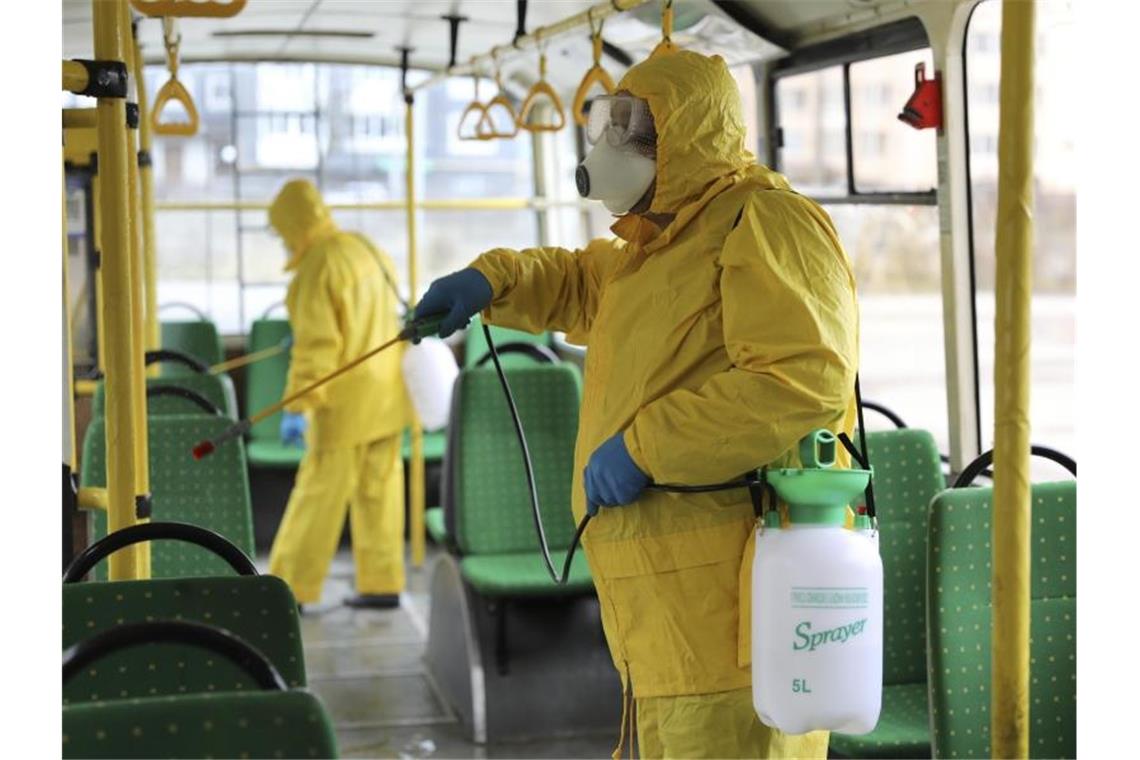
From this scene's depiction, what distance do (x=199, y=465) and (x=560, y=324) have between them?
141 centimetres

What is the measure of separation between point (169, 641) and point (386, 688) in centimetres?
374

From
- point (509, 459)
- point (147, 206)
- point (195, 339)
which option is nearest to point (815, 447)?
point (509, 459)

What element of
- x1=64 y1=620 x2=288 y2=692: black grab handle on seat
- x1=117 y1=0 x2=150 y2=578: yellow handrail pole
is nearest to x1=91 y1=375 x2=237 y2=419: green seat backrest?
x1=117 y1=0 x2=150 y2=578: yellow handrail pole

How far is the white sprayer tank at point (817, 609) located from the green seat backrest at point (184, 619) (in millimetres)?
764

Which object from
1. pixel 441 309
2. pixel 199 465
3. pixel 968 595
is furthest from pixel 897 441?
pixel 199 465

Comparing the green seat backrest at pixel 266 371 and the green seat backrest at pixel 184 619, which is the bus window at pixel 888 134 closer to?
the green seat backrest at pixel 184 619

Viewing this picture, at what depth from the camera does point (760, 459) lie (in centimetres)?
259

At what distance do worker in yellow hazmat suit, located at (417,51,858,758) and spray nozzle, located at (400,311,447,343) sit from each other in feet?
1.28

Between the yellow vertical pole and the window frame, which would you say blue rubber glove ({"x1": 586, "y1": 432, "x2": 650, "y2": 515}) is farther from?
the yellow vertical pole

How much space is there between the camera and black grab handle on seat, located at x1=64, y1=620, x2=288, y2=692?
183 cm

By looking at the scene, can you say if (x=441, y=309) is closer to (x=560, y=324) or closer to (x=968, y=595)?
(x=560, y=324)

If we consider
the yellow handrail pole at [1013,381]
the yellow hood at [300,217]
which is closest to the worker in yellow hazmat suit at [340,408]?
the yellow hood at [300,217]

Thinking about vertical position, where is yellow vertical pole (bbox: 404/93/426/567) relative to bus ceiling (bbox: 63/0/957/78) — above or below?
below
